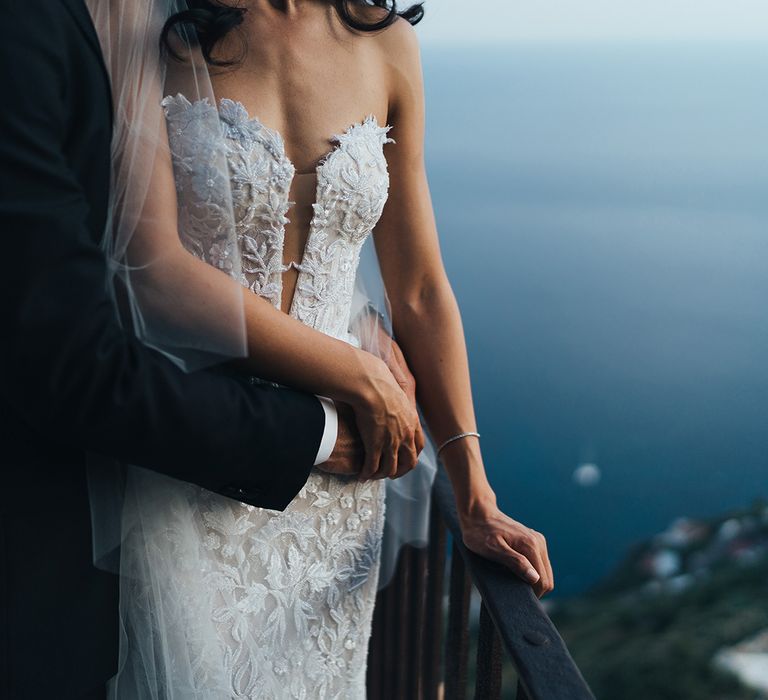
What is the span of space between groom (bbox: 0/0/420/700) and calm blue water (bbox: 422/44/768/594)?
248cm

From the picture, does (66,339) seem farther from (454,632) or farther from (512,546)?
(454,632)

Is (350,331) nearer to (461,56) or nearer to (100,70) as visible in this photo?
(100,70)

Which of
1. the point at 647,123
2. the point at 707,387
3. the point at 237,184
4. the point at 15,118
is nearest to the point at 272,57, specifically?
the point at 237,184

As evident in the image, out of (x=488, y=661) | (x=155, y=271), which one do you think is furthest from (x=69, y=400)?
(x=488, y=661)

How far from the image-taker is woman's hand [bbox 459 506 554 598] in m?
1.07

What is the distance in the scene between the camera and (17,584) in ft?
2.80

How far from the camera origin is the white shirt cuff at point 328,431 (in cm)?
101

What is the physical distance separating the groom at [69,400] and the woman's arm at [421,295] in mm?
326

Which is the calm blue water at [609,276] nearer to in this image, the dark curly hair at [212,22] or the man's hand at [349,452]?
the dark curly hair at [212,22]

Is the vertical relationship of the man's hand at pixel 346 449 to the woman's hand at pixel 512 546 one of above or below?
above

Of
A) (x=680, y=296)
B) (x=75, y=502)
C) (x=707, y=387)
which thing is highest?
(x=680, y=296)

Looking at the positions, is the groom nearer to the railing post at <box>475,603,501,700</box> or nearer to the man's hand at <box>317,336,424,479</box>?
the man's hand at <box>317,336,424,479</box>

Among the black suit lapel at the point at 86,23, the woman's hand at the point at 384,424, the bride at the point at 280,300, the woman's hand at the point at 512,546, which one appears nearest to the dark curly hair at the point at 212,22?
the bride at the point at 280,300

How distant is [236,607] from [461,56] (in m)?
2.51
